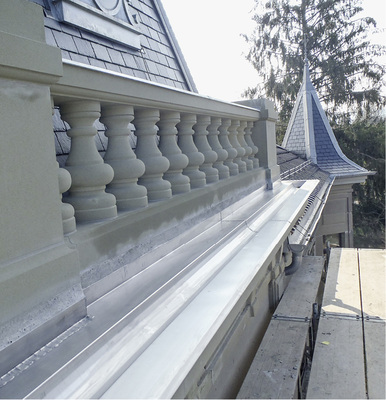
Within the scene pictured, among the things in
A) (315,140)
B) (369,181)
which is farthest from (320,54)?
(315,140)

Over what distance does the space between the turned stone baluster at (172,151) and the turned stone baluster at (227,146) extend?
100cm

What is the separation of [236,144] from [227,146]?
0.99 ft

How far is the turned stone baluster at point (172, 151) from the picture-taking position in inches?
99.1

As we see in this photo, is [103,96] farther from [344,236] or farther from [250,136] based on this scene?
[344,236]

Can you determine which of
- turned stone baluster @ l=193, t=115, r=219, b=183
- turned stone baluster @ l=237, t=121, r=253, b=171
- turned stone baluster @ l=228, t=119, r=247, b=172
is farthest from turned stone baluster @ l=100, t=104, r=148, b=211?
turned stone baluster @ l=237, t=121, r=253, b=171

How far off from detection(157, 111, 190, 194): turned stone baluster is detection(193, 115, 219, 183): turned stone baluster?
47 cm

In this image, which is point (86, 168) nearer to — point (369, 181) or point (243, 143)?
point (243, 143)

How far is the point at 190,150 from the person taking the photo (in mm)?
2879

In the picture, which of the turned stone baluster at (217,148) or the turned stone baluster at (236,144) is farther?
the turned stone baluster at (236,144)

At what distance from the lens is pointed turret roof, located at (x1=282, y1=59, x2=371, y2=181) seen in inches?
454

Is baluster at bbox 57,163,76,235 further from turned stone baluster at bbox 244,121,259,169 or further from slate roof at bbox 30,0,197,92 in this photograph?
turned stone baluster at bbox 244,121,259,169

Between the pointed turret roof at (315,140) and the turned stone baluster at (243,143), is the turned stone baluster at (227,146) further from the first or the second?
the pointed turret roof at (315,140)

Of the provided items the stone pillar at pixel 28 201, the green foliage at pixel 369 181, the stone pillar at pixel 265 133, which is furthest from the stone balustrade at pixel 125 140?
the green foliage at pixel 369 181

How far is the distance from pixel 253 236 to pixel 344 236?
33.0ft
